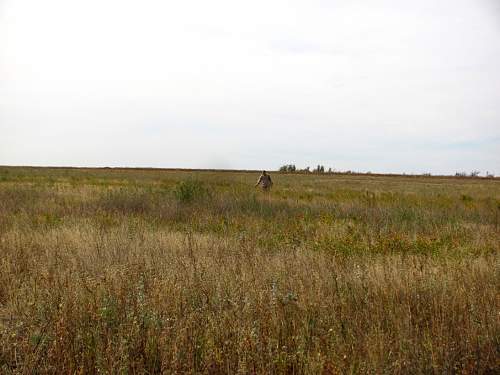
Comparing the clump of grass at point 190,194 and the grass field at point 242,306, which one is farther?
the clump of grass at point 190,194

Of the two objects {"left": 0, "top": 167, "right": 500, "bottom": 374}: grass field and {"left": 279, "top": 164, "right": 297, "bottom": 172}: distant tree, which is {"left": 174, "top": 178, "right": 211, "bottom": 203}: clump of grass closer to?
{"left": 0, "top": 167, "right": 500, "bottom": 374}: grass field

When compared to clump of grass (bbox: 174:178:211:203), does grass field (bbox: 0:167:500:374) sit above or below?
below

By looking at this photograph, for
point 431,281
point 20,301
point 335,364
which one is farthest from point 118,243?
point 431,281

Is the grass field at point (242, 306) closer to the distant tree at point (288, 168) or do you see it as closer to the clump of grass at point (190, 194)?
the clump of grass at point (190, 194)

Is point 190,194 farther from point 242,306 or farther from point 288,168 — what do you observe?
point 288,168

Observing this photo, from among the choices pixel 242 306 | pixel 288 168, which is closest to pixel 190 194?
pixel 242 306

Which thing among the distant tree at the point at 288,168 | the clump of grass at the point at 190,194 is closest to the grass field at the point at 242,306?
the clump of grass at the point at 190,194

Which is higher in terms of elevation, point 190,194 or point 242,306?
point 190,194

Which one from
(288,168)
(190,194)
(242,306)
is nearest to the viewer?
(242,306)

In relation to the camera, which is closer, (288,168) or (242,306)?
(242,306)

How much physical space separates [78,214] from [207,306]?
7.50 metres

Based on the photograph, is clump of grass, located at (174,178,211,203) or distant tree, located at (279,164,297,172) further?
distant tree, located at (279,164,297,172)

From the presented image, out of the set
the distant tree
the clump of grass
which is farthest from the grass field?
the distant tree

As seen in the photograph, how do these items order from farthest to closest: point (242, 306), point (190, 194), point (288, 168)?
1. point (288, 168)
2. point (190, 194)
3. point (242, 306)
